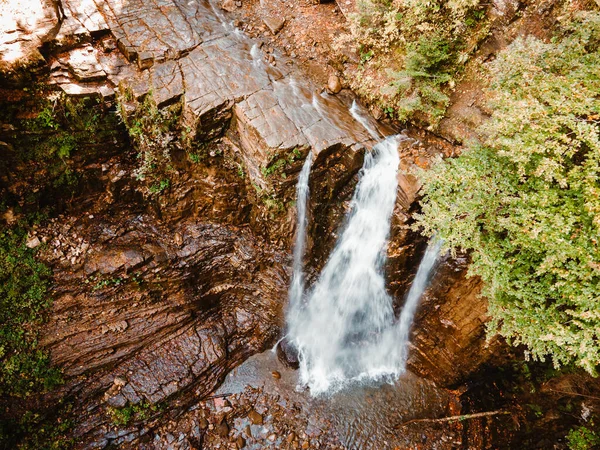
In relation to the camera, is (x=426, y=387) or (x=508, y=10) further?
(x=426, y=387)

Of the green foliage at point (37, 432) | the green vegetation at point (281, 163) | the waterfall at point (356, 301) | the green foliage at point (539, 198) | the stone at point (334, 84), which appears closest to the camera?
the green foliage at point (539, 198)

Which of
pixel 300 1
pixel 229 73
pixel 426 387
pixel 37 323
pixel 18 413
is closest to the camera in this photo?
pixel 18 413

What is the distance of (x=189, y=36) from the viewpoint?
8242 mm

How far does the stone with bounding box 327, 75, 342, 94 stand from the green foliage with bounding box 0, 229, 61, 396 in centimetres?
849

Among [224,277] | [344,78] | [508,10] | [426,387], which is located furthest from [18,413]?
[508,10]

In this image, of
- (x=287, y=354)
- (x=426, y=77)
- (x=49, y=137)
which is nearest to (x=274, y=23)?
(x=426, y=77)

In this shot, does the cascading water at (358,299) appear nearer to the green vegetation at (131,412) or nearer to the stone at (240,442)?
the stone at (240,442)

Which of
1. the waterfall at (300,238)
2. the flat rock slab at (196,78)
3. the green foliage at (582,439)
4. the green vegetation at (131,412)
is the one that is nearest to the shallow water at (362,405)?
the green vegetation at (131,412)

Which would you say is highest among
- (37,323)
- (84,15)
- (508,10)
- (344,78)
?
(84,15)

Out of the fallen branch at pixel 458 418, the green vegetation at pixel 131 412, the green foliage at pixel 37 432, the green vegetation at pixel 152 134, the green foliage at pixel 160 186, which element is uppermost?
the green vegetation at pixel 152 134

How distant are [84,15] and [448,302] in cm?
1125

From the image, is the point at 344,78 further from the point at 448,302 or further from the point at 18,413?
the point at 18,413

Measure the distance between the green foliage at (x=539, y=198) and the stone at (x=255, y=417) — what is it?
5752 millimetres

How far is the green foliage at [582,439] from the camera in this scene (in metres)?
6.54
